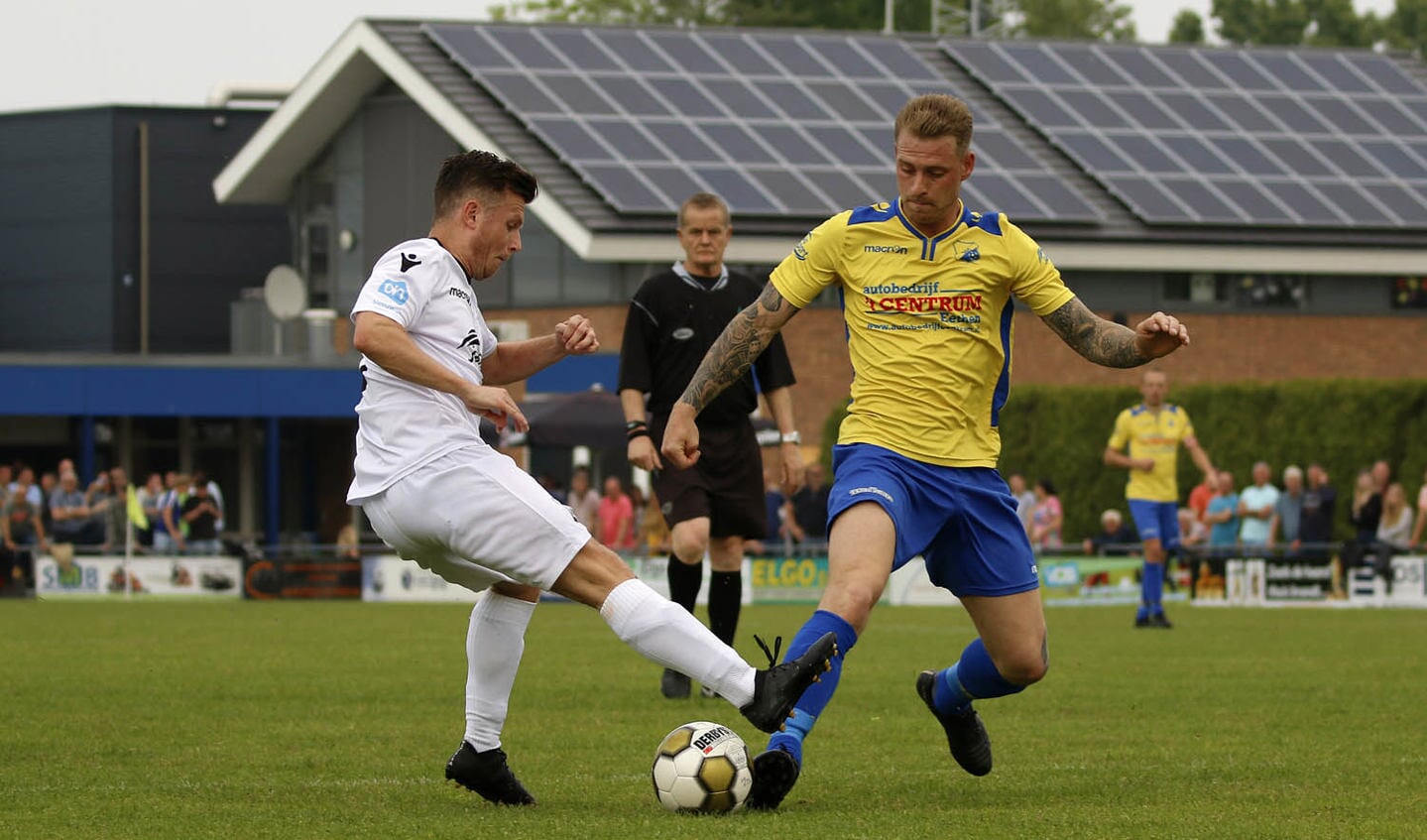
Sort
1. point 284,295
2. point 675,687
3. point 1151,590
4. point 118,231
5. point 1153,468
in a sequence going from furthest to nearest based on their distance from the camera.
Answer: point 118,231
point 284,295
point 1151,590
point 1153,468
point 675,687

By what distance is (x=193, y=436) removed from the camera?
4372cm

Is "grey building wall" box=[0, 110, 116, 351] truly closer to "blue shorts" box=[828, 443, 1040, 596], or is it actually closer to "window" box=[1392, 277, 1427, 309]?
"window" box=[1392, 277, 1427, 309]

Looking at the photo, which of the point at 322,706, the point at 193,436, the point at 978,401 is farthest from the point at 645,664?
the point at 193,436

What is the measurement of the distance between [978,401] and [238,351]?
39311 millimetres

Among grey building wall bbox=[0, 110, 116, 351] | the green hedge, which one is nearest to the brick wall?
the green hedge

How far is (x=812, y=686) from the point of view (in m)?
7.20

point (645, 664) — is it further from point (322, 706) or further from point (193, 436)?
point (193, 436)

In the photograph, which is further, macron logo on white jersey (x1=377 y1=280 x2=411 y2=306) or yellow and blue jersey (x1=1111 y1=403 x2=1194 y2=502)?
yellow and blue jersey (x1=1111 y1=403 x2=1194 y2=502)

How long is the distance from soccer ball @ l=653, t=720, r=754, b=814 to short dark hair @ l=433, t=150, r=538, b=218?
1829mm

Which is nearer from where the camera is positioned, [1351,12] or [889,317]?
[889,317]

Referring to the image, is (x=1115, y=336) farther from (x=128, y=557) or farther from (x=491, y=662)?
(x=128, y=557)

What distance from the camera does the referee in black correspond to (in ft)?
38.2

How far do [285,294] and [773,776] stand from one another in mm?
35918

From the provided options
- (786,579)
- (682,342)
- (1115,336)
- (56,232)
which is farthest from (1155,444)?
(56,232)
